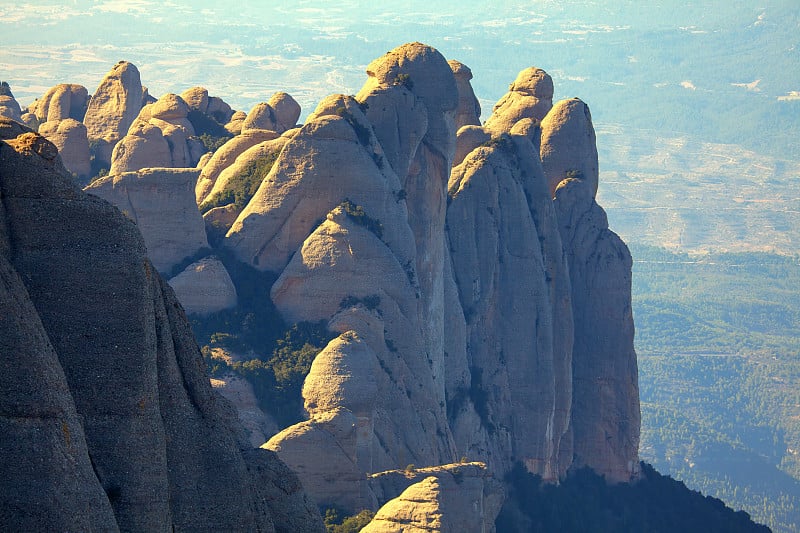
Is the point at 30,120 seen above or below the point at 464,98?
below

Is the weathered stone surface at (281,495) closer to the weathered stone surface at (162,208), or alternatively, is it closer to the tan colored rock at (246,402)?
the tan colored rock at (246,402)

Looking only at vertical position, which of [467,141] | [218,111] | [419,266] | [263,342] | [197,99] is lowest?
[263,342]

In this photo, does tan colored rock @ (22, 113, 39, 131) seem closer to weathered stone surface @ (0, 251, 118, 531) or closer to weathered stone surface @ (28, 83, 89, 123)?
weathered stone surface @ (28, 83, 89, 123)

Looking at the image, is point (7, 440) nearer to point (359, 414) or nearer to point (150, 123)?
point (359, 414)

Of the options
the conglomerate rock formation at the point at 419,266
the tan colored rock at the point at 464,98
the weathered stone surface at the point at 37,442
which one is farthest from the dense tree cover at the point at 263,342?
the weathered stone surface at the point at 37,442

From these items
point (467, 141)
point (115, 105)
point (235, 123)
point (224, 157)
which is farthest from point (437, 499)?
point (115, 105)

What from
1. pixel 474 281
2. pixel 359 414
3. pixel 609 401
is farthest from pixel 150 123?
pixel 359 414

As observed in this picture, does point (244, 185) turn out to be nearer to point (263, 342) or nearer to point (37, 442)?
point (263, 342)
